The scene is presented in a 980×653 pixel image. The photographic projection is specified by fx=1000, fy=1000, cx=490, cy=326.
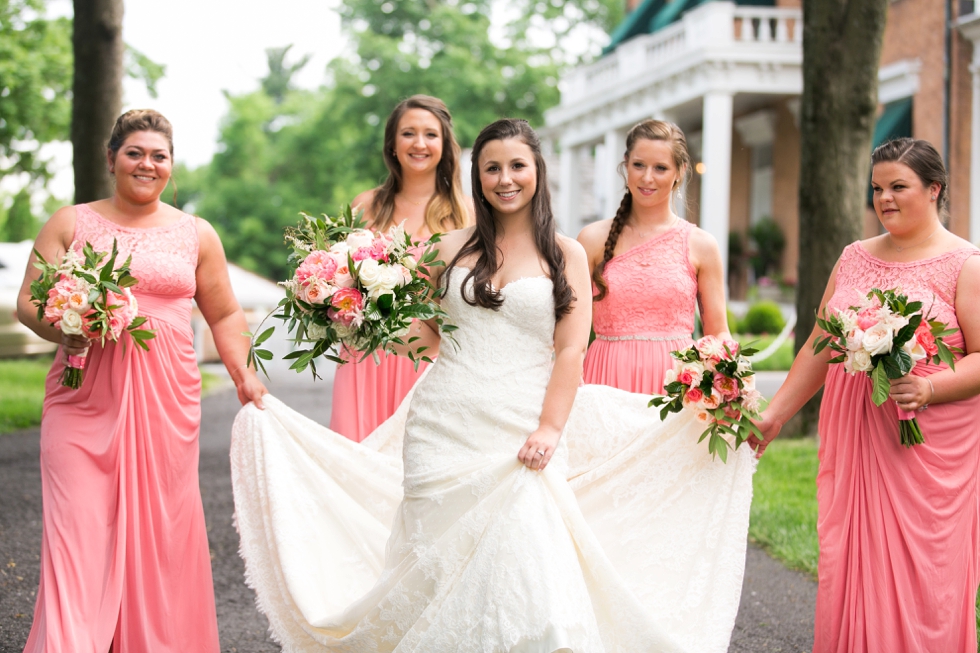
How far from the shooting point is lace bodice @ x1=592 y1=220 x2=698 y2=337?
5027mm

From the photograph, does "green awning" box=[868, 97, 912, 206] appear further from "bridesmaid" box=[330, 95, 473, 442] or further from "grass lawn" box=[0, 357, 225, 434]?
"bridesmaid" box=[330, 95, 473, 442]

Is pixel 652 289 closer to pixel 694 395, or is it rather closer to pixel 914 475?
pixel 694 395

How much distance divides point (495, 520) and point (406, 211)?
8.82ft

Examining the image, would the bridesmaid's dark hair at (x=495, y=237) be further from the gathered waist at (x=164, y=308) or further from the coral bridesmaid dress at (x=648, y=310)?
the gathered waist at (x=164, y=308)

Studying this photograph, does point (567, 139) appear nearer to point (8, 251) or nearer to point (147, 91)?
point (147, 91)

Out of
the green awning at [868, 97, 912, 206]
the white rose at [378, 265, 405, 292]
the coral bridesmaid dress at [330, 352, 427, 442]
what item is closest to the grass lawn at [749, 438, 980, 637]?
the coral bridesmaid dress at [330, 352, 427, 442]

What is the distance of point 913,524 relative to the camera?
4.23 metres

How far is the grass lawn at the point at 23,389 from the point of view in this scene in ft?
43.1

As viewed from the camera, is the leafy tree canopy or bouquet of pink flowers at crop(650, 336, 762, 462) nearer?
bouquet of pink flowers at crop(650, 336, 762, 462)

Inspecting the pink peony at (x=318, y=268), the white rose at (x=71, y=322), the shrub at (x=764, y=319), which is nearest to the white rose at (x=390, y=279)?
the pink peony at (x=318, y=268)

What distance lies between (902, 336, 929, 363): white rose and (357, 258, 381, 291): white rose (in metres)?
2.12

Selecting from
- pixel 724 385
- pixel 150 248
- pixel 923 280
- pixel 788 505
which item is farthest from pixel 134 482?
pixel 788 505

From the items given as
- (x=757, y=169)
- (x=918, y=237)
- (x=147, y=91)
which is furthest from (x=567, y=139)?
(x=918, y=237)

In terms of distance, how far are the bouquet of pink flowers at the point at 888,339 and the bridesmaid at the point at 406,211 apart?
101 inches
